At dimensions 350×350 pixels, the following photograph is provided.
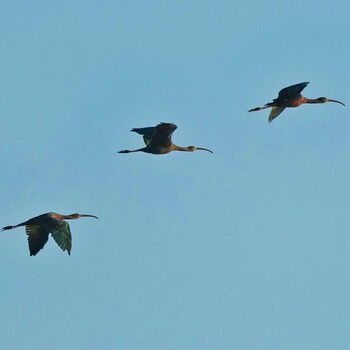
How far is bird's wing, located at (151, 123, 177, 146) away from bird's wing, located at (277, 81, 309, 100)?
16.5 feet

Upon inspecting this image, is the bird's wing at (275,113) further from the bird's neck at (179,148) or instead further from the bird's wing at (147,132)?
the bird's wing at (147,132)

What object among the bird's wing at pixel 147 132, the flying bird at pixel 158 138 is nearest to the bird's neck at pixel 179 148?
the flying bird at pixel 158 138

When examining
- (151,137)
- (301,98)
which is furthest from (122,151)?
(301,98)

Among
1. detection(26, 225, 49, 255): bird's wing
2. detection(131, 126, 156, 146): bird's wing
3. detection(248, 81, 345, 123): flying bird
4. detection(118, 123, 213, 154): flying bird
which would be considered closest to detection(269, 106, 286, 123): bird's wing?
detection(248, 81, 345, 123): flying bird

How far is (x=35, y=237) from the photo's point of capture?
209 feet

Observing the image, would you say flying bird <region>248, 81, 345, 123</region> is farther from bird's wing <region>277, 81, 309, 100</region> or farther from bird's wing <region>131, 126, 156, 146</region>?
bird's wing <region>131, 126, 156, 146</region>

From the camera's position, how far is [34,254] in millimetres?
63406

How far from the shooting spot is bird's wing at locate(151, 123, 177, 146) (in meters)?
60.8

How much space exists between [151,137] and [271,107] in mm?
6290

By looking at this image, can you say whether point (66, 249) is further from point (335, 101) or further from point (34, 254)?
point (335, 101)

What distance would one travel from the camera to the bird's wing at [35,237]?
6353cm

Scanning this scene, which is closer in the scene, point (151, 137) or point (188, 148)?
point (151, 137)

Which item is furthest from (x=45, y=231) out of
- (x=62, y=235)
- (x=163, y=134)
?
(x=163, y=134)

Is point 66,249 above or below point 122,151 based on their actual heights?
below
